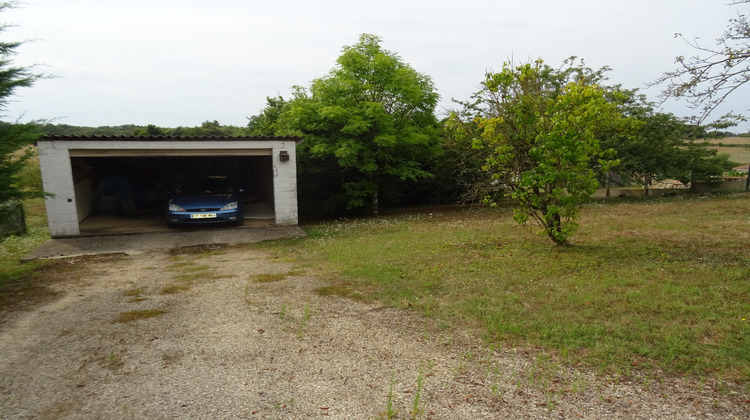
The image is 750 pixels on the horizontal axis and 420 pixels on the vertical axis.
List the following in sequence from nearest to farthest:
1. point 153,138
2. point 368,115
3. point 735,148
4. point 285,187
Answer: point 153,138 → point 285,187 → point 368,115 → point 735,148

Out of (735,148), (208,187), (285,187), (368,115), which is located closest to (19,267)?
(208,187)

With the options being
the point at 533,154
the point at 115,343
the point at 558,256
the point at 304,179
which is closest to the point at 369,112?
the point at 304,179

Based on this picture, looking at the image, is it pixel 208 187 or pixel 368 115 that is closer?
pixel 208 187

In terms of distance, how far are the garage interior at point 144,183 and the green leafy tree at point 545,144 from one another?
6519 mm

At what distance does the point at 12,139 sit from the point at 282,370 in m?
5.64

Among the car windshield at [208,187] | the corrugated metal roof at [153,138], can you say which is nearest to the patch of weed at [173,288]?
the corrugated metal roof at [153,138]

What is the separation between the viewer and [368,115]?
1350cm

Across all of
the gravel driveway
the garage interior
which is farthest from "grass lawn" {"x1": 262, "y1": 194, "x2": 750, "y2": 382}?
the garage interior

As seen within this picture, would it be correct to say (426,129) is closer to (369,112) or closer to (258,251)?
(369,112)

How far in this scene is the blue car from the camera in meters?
10.9

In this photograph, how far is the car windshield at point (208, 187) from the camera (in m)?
12.2

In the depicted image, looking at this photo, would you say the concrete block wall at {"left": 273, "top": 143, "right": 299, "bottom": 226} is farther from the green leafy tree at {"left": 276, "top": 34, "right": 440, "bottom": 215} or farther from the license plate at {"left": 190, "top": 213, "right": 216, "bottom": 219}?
the green leafy tree at {"left": 276, "top": 34, "right": 440, "bottom": 215}

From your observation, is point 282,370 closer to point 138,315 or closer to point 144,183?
point 138,315

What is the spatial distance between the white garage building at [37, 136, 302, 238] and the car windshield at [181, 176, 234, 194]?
876mm
